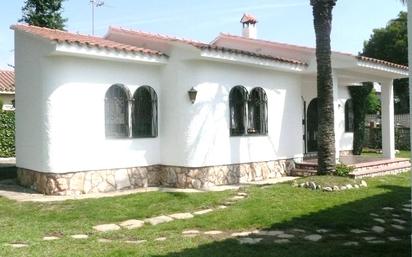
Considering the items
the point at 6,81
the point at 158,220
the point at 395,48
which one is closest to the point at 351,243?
the point at 158,220

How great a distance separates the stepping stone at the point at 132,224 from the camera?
9.56 m

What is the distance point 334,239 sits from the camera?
8336 millimetres

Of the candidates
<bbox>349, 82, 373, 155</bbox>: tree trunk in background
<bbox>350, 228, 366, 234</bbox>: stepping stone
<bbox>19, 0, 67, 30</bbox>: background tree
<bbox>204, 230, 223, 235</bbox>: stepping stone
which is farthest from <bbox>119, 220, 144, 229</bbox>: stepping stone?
<bbox>19, 0, 67, 30</bbox>: background tree

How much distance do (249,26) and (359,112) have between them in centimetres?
650

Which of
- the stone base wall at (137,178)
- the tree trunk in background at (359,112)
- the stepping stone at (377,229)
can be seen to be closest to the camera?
the stepping stone at (377,229)

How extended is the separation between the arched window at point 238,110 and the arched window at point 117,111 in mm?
3337

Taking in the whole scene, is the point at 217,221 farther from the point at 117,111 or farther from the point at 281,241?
the point at 117,111

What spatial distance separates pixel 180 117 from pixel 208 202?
351 centimetres

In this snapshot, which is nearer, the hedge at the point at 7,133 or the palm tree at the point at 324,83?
the palm tree at the point at 324,83

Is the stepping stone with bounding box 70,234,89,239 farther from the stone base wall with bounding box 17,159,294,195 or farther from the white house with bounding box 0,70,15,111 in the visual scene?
the white house with bounding box 0,70,15,111

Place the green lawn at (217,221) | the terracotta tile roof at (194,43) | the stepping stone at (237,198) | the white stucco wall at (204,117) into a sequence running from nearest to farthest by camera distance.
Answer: the green lawn at (217,221) → the stepping stone at (237,198) → the terracotta tile roof at (194,43) → the white stucco wall at (204,117)

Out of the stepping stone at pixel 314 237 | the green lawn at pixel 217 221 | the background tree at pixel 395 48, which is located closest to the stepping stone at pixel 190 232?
the green lawn at pixel 217 221

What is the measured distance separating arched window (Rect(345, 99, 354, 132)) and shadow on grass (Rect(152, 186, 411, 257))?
36.8ft

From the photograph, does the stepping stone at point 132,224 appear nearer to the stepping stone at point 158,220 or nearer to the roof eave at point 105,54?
the stepping stone at point 158,220
